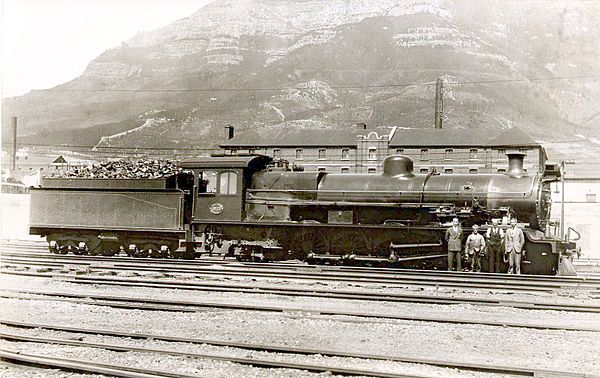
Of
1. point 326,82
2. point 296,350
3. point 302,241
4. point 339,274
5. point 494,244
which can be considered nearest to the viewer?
point 296,350

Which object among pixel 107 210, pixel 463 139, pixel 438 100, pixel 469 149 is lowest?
pixel 107 210

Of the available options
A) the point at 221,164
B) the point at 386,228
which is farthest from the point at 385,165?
the point at 221,164

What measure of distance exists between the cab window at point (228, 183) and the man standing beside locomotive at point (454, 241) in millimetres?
5957

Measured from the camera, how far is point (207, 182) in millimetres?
16609

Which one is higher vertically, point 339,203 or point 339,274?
point 339,203

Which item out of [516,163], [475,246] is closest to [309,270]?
Answer: [475,246]

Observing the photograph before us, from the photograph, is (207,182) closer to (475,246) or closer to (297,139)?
(475,246)

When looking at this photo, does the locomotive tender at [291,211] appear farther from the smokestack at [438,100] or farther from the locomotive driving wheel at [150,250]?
the smokestack at [438,100]

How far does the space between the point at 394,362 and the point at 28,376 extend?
12.0ft

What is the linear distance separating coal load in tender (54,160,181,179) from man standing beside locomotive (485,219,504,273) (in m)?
8.92

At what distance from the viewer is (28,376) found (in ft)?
18.1

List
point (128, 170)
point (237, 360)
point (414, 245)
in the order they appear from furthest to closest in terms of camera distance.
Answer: point (128, 170) → point (414, 245) → point (237, 360)

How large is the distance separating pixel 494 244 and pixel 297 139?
152 feet

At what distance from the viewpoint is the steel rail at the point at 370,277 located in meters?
11.1
